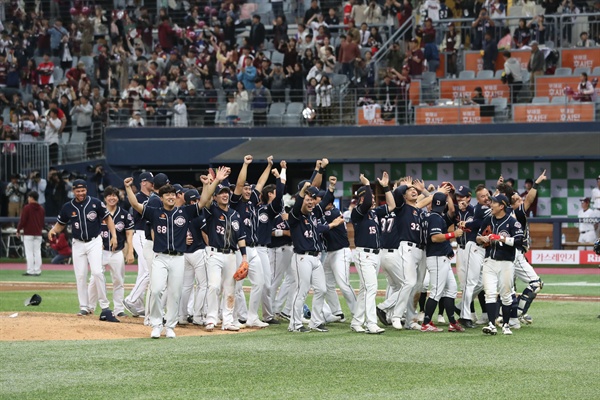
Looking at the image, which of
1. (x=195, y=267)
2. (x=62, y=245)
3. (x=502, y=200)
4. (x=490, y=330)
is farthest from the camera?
(x=62, y=245)

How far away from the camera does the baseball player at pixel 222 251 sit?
49.6 feet

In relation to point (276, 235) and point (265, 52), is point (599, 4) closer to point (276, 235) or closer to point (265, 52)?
point (265, 52)

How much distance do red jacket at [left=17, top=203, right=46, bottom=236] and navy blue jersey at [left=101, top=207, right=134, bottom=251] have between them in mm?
9045

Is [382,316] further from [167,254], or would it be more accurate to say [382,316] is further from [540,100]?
[540,100]

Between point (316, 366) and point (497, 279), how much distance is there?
390cm

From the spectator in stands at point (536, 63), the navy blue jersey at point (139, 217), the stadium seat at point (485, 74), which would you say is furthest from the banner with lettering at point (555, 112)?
the navy blue jersey at point (139, 217)

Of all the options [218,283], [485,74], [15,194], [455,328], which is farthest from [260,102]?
[455,328]

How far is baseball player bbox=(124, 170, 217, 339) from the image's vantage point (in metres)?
13.9

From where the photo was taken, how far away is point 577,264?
1061 inches

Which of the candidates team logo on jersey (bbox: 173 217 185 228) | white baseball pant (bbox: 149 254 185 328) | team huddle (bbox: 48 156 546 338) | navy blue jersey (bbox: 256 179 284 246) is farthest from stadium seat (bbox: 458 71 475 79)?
white baseball pant (bbox: 149 254 185 328)

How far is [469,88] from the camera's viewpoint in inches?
1202

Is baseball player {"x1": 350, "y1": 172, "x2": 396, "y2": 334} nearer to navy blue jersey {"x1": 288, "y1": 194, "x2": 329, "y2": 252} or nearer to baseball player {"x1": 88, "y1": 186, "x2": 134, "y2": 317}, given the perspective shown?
navy blue jersey {"x1": 288, "y1": 194, "x2": 329, "y2": 252}

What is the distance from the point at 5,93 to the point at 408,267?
23.8m

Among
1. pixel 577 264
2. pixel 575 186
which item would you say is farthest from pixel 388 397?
pixel 575 186
